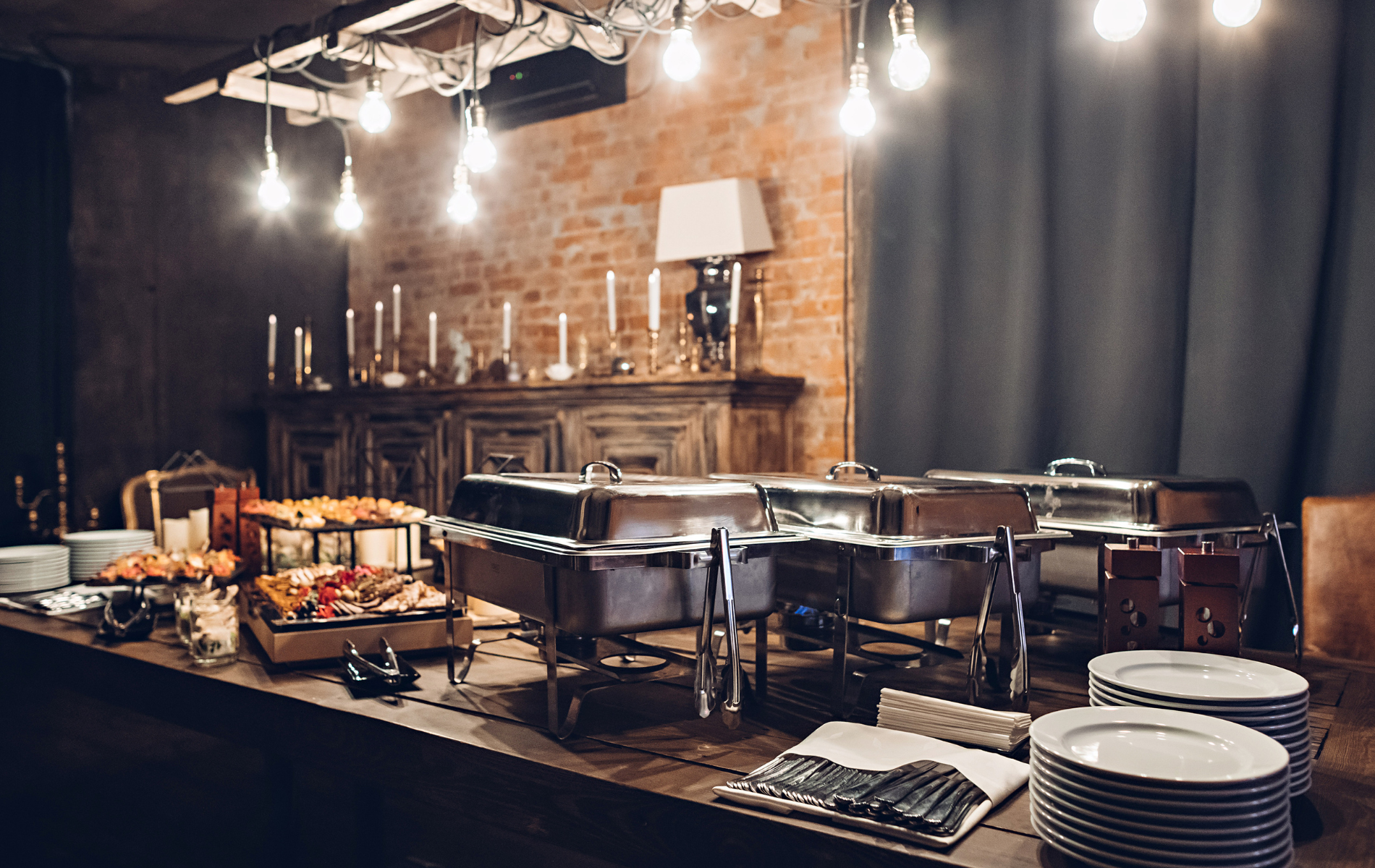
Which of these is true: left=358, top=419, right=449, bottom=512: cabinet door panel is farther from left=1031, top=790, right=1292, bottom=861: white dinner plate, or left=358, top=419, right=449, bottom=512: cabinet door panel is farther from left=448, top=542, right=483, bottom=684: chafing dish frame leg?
left=1031, top=790, right=1292, bottom=861: white dinner plate

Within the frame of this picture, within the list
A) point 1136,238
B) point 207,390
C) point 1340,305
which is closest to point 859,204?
point 1136,238

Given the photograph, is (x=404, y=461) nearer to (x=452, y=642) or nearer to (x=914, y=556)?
(x=452, y=642)

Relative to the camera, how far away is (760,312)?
4.09 metres

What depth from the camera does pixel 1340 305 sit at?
8.96ft

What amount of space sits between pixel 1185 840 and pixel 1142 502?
101 centimetres

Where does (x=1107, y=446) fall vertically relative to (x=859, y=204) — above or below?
below

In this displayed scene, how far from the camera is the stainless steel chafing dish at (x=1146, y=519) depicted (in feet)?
5.89

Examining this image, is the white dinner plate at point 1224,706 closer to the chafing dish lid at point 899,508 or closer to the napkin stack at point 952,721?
the napkin stack at point 952,721

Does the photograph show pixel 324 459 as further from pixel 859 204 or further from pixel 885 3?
pixel 885 3

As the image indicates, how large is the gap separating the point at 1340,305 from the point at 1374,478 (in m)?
0.50

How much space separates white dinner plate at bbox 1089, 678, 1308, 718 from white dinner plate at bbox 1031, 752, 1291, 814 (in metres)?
0.21

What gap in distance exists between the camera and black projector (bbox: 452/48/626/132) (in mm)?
4543

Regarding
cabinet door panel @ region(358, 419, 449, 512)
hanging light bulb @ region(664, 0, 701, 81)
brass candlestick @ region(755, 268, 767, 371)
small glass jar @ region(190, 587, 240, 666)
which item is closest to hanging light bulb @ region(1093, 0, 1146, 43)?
hanging light bulb @ region(664, 0, 701, 81)

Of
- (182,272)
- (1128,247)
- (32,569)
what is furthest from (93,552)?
(1128,247)
